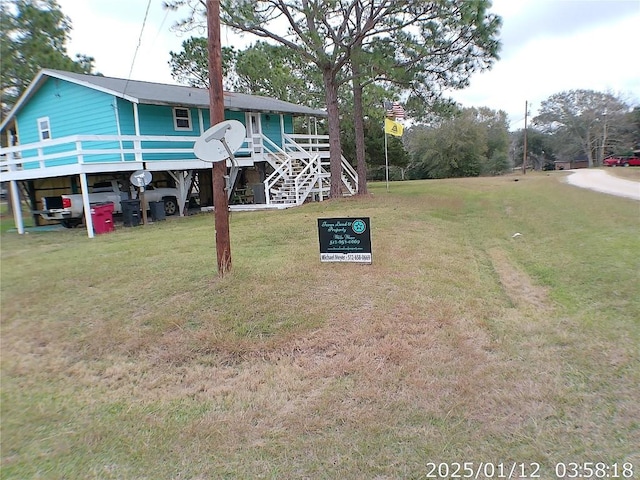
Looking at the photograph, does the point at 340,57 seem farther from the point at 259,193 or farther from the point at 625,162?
the point at 625,162

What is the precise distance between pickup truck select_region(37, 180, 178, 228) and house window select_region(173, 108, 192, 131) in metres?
2.32

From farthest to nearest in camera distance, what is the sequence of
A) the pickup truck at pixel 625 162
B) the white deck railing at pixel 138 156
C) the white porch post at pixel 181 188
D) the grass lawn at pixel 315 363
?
the pickup truck at pixel 625 162
the white porch post at pixel 181 188
the white deck railing at pixel 138 156
the grass lawn at pixel 315 363

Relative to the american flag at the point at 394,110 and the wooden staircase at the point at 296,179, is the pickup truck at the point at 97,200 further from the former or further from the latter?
the american flag at the point at 394,110

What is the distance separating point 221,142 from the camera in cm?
573


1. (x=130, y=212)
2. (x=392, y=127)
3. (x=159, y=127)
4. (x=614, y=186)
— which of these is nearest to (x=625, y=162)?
(x=614, y=186)

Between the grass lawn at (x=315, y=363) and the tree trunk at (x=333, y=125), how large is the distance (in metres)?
9.41

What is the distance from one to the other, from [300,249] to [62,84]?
12.6m

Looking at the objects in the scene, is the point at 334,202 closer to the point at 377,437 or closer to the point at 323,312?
the point at 323,312

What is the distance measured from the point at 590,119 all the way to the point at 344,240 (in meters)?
66.7

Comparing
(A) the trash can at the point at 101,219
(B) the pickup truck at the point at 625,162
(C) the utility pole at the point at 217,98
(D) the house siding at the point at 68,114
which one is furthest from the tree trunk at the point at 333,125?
(B) the pickup truck at the point at 625,162

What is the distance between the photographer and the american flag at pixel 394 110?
19.8 metres

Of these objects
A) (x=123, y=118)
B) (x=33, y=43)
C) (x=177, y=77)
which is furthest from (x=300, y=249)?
(x=177, y=77)

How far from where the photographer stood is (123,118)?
574 inches

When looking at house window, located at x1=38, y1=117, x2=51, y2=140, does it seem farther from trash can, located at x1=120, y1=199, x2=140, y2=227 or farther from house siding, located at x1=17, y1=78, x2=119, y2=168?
trash can, located at x1=120, y1=199, x2=140, y2=227
